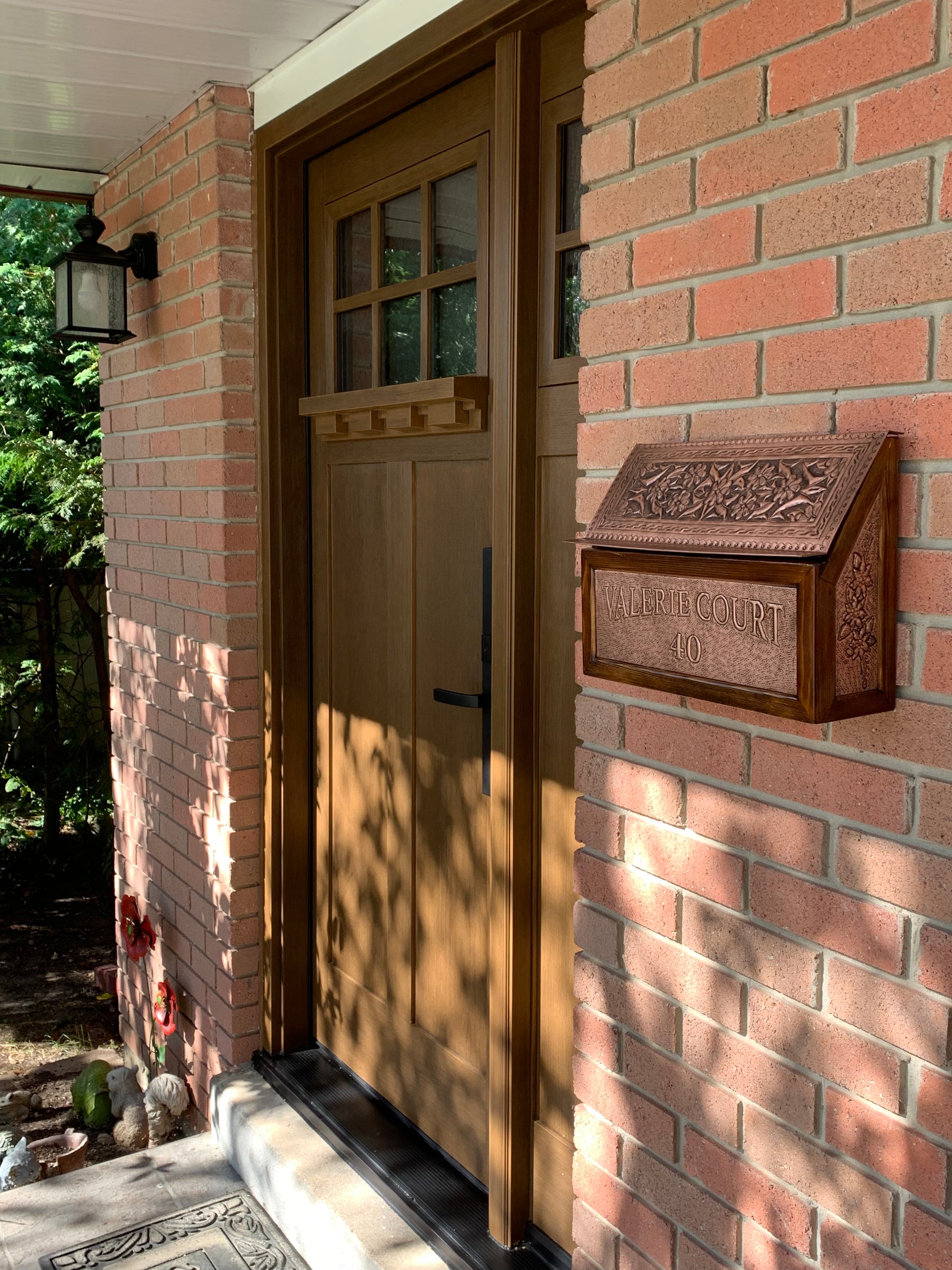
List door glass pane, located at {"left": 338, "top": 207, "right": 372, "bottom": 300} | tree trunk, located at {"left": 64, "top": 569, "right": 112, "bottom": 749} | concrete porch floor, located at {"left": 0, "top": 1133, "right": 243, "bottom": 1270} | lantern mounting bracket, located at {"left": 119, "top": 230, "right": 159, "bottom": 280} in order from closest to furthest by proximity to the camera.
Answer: concrete porch floor, located at {"left": 0, "top": 1133, "right": 243, "bottom": 1270} < door glass pane, located at {"left": 338, "top": 207, "right": 372, "bottom": 300} < lantern mounting bracket, located at {"left": 119, "top": 230, "right": 159, "bottom": 280} < tree trunk, located at {"left": 64, "top": 569, "right": 112, "bottom": 749}

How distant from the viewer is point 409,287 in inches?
104

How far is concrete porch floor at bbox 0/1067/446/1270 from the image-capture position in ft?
8.17

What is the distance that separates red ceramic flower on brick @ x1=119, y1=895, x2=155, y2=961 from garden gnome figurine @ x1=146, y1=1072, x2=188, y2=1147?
0.42 meters

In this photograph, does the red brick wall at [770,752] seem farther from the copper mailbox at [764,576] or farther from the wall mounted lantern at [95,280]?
the wall mounted lantern at [95,280]

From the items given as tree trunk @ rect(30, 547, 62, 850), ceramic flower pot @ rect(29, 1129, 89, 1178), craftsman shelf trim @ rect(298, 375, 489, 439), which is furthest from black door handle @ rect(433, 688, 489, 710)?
tree trunk @ rect(30, 547, 62, 850)

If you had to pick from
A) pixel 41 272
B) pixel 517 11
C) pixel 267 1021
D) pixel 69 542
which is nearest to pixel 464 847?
pixel 267 1021

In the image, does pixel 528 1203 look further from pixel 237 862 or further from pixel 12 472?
pixel 12 472

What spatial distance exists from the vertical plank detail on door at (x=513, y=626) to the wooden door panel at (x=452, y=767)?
0.17 metres

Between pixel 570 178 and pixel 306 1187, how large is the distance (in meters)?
2.25

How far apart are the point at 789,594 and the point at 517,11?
142cm


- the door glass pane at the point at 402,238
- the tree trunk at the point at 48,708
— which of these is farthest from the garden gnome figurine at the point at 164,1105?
the tree trunk at the point at 48,708

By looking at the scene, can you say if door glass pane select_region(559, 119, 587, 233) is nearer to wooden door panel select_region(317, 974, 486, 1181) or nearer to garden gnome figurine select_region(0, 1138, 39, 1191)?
wooden door panel select_region(317, 974, 486, 1181)

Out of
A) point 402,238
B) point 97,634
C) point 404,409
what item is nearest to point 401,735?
point 404,409

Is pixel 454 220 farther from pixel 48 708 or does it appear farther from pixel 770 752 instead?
pixel 48 708
